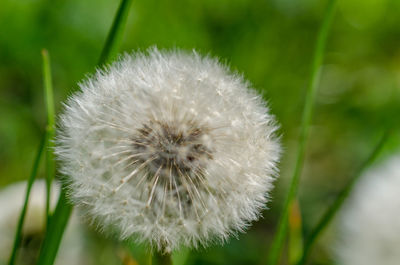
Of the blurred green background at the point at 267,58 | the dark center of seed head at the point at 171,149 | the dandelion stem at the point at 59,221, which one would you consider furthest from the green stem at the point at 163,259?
the blurred green background at the point at 267,58

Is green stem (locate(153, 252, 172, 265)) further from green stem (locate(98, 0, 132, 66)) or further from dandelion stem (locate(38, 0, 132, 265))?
green stem (locate(98, 0, 132, 66))

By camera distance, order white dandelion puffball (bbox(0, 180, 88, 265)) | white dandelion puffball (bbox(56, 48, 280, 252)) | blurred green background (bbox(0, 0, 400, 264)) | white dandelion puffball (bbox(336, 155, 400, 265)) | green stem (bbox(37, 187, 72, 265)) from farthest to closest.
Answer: blurred green background (bbox(0, 0, 400, 264))
white dandelion puffball (bbox(0, 180, 88, 265))
white dandelion puffball (bbox(336, 155, 400, 265))
green stem (bbox(37, 187, 72, 265))
white dandelion puffball (bbox(56, 48, 280, 252))

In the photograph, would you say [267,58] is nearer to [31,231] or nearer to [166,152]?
[31,231]

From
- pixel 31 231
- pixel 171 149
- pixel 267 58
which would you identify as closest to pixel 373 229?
pixel 171 149

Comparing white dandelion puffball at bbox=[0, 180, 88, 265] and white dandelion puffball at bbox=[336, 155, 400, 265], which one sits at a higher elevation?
white dandelion puffball at bbox=[0, 180, 88, 265]

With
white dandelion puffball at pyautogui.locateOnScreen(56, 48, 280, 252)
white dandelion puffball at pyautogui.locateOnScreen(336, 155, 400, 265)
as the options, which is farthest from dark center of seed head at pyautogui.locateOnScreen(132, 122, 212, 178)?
white dandelion puffball at pyautogui.locateOnScreen(336, 155, 400, 265)

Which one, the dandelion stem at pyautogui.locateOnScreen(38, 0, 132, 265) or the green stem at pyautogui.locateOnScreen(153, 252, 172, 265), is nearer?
the green stem at pyautogui.locateOnScreen(153, 252, 172, 265)

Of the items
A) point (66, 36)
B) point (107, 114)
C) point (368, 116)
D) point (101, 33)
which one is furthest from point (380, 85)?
point (107, 114)
